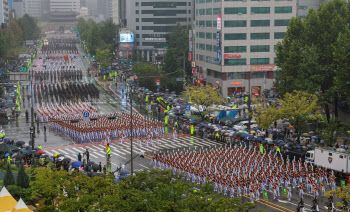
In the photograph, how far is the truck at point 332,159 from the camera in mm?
42000

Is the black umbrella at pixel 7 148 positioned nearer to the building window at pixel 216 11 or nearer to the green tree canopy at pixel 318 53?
the green tree canopy at pixel 318 53

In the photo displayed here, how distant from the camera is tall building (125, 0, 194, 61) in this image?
16075 cm

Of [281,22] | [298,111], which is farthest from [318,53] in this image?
[281,22]

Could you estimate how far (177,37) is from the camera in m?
119

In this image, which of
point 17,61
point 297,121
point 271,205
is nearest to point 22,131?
point 297,121

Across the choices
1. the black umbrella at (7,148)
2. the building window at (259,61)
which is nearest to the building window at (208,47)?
the building window at (259,61)

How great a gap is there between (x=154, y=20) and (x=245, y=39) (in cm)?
7631

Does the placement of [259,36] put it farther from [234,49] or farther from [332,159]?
[332,159]

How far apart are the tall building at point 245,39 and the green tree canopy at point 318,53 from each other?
78.6 feet

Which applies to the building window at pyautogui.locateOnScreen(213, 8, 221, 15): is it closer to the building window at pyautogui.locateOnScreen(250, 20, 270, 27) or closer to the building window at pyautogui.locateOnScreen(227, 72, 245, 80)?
the building window at pyautogui.locateOnScreen(250, 20, 270, 27)

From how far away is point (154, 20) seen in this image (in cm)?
16100

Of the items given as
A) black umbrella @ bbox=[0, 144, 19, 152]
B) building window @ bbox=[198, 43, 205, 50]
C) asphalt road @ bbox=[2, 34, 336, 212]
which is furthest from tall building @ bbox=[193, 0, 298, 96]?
black umbrella @ bbox=[0, 144, 19, 152]

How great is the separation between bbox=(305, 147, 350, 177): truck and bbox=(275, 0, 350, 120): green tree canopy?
51.2 ft

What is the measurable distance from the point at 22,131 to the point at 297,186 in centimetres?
3691
